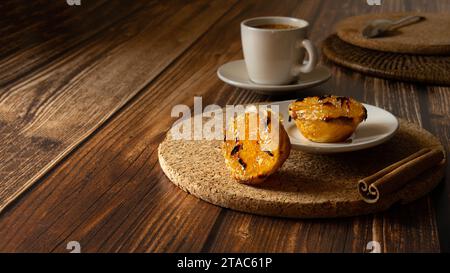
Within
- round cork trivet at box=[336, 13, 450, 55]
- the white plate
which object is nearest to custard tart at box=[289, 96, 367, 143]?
the white plate

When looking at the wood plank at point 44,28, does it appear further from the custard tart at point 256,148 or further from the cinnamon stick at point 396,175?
the cinnamon stick at point 396,175

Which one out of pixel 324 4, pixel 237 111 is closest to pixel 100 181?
pixel 237 111

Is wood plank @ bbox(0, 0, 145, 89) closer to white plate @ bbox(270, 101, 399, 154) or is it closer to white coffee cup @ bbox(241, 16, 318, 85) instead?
white coffee cup @ bbox(241, 16, 318, 85)

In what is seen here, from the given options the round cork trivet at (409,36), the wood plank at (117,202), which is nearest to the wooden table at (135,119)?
the wood plank at (117,202)

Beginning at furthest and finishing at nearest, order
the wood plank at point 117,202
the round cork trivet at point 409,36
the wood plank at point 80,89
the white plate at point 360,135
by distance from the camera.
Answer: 1. the round cork trivet at point 409,36
2. the wood plank at point 80,89
3. the white plate at point 360,135
4. the wood plank at point 117,202

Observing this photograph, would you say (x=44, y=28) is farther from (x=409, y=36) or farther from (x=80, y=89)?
(x=409, y=36)
